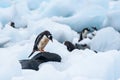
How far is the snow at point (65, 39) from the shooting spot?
357cm

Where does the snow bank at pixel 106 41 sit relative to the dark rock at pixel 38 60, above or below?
above

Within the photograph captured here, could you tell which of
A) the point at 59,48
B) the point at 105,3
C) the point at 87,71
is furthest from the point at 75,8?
the point at 87,71

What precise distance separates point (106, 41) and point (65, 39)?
4.39 feet

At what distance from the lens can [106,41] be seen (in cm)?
1039

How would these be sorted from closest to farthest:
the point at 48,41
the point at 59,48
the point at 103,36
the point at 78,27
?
the point at 59,48, the point at 48,41, the point at 103,36, the point at 78,27

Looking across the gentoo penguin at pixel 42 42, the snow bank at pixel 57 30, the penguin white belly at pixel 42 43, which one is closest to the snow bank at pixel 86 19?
the snow bank at pixel 57 30

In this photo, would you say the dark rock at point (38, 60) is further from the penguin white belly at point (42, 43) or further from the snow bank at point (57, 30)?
the snow bank at point (57, 30)

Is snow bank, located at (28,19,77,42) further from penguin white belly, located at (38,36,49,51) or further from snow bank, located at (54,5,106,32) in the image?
penguin white belly, located at (38,36,49,51)

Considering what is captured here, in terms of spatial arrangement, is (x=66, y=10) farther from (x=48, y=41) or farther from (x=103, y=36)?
(x=48, y=41)

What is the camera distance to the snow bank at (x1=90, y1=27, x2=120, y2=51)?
1025cm

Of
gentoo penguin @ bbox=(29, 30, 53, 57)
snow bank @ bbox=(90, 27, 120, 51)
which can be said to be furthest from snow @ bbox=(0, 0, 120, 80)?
gentoo penguin @ bbox=(29, 30, 53, 57)

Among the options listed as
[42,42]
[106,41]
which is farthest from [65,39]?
[42,42]

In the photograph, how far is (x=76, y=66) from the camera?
381 cm

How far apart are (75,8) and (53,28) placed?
11.4ft
